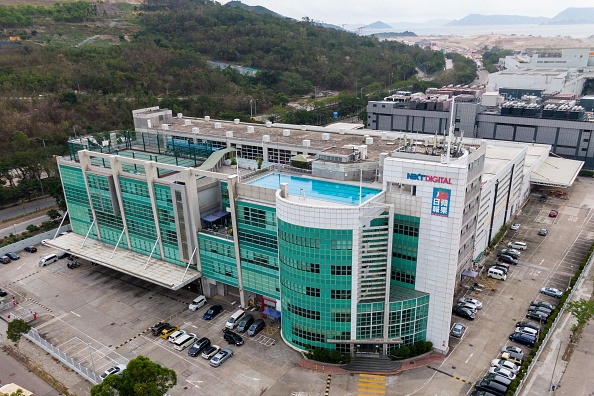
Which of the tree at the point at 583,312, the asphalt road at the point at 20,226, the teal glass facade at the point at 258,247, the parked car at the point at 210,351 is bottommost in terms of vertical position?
the parked car at the point at 210,351

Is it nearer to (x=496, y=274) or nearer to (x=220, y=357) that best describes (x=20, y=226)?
(x=220, y=357)

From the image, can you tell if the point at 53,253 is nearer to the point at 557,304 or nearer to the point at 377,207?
the point at 377,207

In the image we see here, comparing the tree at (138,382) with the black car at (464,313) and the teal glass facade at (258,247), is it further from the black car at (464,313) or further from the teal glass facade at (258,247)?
the black car at (464,313)

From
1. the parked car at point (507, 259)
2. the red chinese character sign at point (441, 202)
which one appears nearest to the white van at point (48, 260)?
the red chinese character sign at point (441, 202)

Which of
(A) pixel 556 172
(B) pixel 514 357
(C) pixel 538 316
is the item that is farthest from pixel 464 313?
(A) pixel 556 172

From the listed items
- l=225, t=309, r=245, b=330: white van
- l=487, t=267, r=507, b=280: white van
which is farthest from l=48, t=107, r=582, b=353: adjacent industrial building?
l=487, t=267, r=507, b=280: white van

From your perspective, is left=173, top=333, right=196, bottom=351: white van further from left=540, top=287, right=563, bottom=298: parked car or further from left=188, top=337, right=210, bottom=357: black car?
left=540, top=287, right=563, bottom=298: parked car
